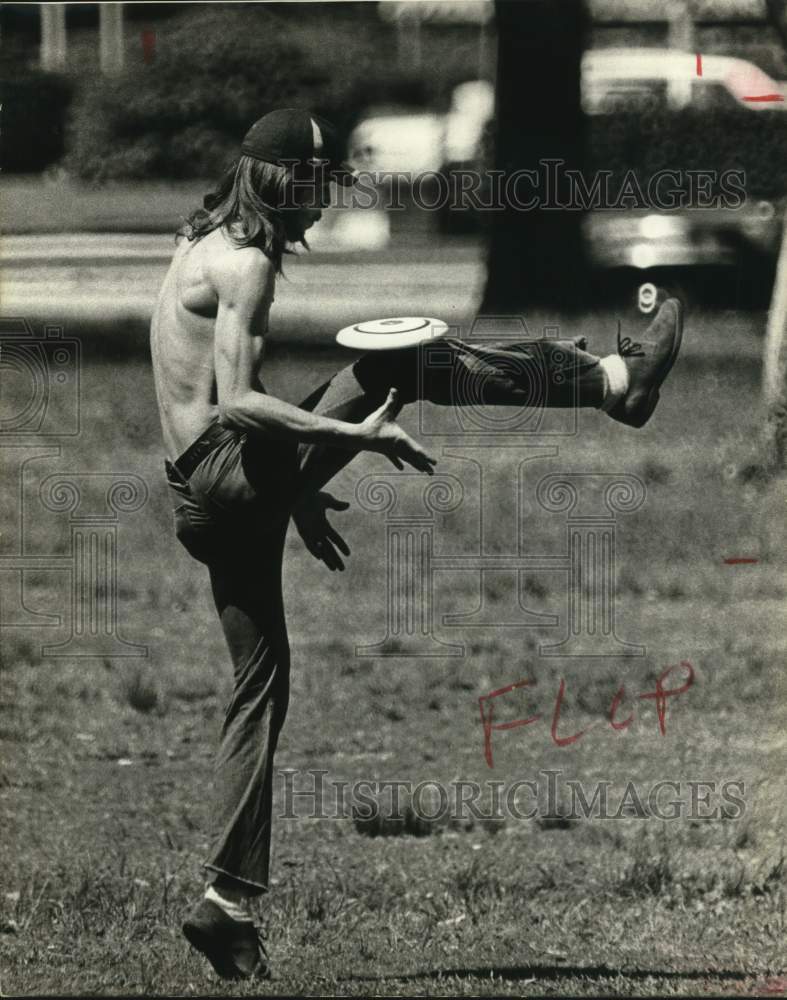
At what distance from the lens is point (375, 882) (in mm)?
4855

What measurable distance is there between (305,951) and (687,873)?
1.20 meters

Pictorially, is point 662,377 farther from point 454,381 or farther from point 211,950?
point 211,950

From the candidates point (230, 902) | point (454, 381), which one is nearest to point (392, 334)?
point (454, 381)

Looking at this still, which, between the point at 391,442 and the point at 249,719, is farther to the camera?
the point at 249,719

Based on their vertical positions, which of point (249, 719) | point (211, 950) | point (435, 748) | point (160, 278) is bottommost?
point (435, 748)

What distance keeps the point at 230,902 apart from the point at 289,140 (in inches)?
69.3

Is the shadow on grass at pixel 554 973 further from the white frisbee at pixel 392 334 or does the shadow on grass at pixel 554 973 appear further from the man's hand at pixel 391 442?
the white frisbee at pixel 392 334

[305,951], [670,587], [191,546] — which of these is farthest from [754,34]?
[305,951]

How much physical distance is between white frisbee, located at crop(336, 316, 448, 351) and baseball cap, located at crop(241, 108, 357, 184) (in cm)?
38

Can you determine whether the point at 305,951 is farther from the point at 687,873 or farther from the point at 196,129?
the point at 196,129

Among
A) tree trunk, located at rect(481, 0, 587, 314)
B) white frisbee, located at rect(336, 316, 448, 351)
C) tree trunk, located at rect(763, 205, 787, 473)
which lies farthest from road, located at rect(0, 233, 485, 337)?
white frisbee, located at rect(336, 316, 448, 351)

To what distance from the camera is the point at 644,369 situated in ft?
14.1

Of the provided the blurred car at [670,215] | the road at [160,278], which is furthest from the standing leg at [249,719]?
the blurred car at [670,215]

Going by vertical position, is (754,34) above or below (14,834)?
above
